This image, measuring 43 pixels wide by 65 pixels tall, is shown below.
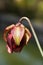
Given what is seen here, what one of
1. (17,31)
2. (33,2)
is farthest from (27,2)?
(17,31)

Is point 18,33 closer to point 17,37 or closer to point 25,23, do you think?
point 17,37

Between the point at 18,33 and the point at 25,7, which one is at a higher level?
the point at 18,33

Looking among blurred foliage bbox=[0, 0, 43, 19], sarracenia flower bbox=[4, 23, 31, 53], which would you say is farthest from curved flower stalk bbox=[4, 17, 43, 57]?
blurred foliage bbox=[0, 0, 43, 19]

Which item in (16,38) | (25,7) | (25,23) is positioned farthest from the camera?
(25,7)

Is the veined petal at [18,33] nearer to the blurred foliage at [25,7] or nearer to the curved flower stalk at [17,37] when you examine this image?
the curved flower stalk at [17,37]

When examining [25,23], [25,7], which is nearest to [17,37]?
[25,23]

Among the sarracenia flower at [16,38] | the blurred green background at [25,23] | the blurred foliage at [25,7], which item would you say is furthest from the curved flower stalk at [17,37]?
the blurred foliage at [25,7]

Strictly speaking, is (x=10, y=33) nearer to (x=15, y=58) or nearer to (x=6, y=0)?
(x=15, y=58)
